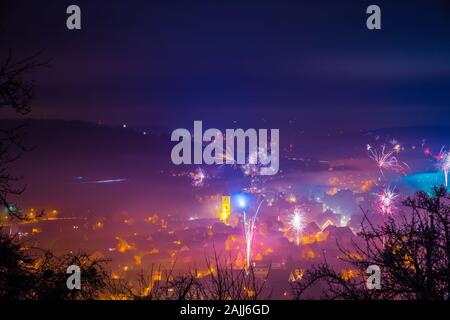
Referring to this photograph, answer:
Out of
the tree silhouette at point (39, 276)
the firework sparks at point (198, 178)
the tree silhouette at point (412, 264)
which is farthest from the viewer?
the firework sparks at point (198, 178)

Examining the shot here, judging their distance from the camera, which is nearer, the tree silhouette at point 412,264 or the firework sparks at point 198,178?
the tree silhouette at point 412,264

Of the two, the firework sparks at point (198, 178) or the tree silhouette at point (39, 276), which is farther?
the firework sparks at point (198, 178)

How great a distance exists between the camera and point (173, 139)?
10919 centimetres

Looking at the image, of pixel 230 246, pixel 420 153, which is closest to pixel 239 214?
pixel 230 246

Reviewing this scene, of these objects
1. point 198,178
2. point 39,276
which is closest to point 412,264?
point 39,276

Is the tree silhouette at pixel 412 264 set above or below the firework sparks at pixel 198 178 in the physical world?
below

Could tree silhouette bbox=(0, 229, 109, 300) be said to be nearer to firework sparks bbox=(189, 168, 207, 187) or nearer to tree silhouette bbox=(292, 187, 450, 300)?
tree silhouette bbox=(292, 187, 450, 300)

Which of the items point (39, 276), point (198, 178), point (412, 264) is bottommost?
point (39, 276)

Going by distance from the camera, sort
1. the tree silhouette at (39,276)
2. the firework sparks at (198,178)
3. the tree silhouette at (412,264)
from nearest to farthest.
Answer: the tree silhouette at (39,276), the tree silhouette at (412,264), the firework sparks at (198,178)

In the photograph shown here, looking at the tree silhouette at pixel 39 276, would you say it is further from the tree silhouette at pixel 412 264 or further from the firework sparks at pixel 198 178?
the firework sparks at pixel 198 178

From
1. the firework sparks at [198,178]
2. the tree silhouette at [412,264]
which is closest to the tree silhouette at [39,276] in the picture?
the tree silhouette at [412,264]

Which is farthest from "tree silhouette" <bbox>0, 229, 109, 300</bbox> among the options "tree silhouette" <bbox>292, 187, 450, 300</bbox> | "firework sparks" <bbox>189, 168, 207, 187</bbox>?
"firework sparks" <bbox>189, 168, 207, 187</bbox>

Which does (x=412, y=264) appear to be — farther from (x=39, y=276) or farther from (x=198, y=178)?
(x=198, y=178)
